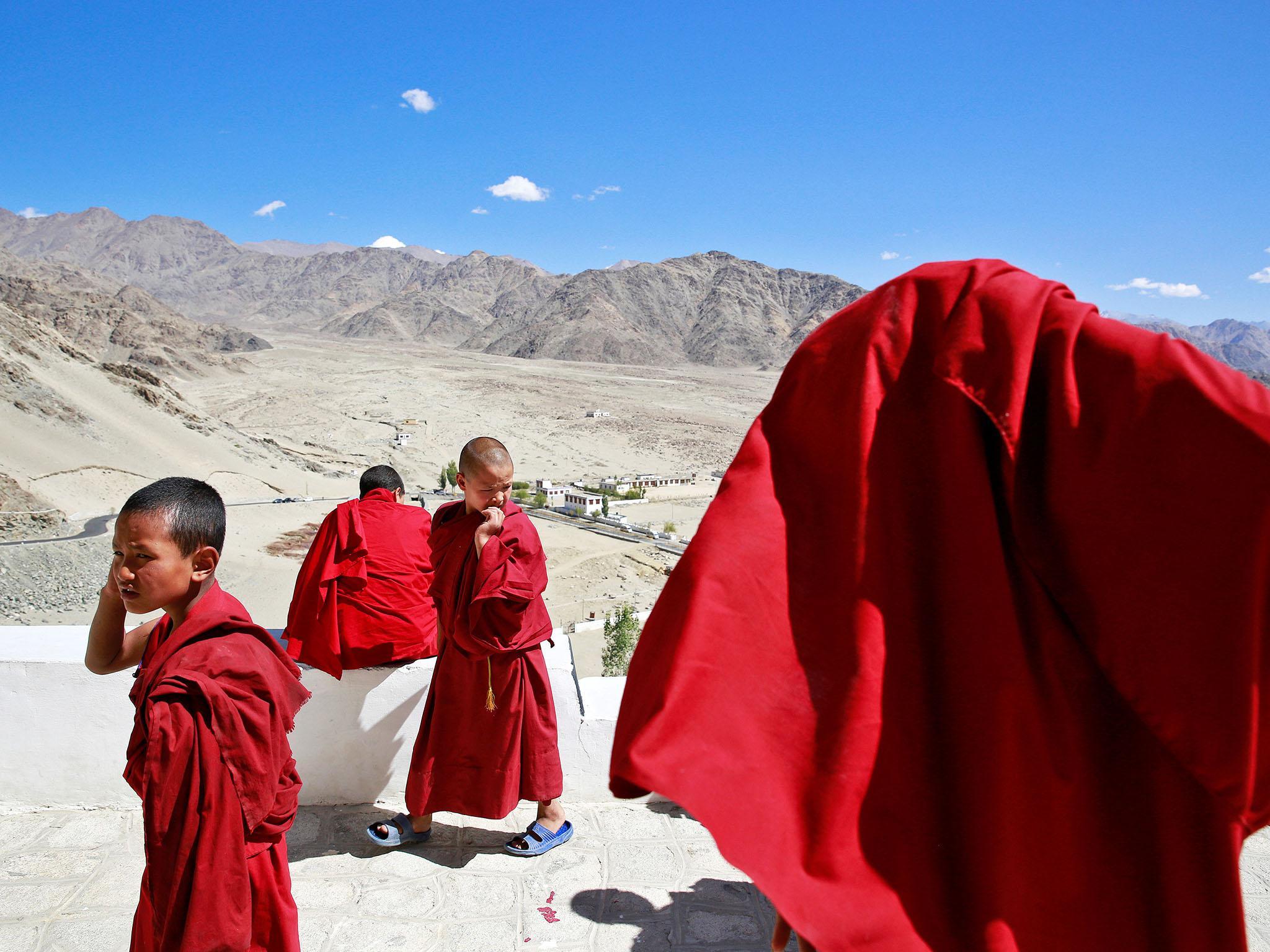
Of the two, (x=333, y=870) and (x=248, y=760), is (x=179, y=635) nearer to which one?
(x=248, y=760)

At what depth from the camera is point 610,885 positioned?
293 cm

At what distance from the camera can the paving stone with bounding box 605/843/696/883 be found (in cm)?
298

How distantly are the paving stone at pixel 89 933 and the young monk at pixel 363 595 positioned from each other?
982 millimetres

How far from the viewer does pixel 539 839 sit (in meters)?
3.12

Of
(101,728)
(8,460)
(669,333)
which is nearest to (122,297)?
(669,333)

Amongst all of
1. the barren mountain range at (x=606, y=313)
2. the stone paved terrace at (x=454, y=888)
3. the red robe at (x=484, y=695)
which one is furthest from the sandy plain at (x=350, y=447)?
the barren mountain range at (x=606, y=313)

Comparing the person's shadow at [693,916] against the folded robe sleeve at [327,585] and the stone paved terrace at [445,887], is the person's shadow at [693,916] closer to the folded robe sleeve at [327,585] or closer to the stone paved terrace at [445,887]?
the stone paved terrace at [445,887]

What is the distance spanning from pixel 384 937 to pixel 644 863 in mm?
938

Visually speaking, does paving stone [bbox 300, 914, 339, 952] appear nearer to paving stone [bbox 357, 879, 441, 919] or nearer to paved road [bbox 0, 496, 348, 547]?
paving stone [bbox 357, 879, 441, 919]

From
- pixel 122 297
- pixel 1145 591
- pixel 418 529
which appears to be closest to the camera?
pixel 1145 591

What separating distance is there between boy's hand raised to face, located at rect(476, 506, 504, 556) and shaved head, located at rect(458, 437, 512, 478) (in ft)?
0.48

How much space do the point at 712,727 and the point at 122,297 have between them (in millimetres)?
120913

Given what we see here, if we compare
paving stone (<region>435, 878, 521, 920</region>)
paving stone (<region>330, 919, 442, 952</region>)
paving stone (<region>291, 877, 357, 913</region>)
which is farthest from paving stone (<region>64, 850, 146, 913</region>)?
paving stone (<region>435, 878, 521, 920</region>)

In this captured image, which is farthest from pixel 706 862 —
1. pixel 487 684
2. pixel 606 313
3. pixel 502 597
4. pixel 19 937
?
pixel 606 313
